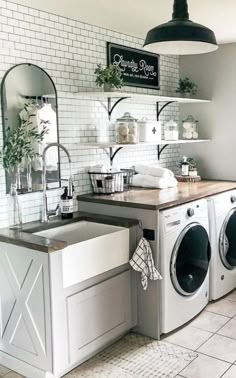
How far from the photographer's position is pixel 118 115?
351 centimetres

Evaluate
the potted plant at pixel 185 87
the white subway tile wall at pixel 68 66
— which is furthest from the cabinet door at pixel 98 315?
the potted plant at pixel 185 87

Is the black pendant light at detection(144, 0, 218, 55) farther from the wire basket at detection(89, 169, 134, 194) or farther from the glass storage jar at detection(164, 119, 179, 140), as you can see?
the glass storage jar at detection(164, 119, 179, 140)

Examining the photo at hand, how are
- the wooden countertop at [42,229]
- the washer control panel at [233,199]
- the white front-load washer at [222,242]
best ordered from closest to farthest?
the wooden countertop at [42,229]
the white front-load washer at [222,242]
the washer control panel at [233,199]

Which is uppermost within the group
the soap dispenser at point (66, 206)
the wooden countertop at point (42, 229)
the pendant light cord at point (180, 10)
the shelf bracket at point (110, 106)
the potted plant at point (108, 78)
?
the pendant light cord at point (180, 10)

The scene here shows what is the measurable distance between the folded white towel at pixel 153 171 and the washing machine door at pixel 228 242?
2.08 feet

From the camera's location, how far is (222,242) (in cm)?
346

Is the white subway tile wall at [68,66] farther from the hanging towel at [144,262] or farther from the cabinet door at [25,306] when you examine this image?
the hanging towel at [144,262]

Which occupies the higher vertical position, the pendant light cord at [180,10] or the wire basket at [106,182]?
the pendant light cord at [180,10]

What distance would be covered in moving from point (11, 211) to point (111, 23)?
1642 millimetres

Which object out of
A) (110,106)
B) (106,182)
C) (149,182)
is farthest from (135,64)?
(106,182)

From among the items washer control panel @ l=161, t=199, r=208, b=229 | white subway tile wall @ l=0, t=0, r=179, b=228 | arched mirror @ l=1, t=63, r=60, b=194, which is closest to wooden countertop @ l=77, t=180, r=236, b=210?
washer control panel @ l=161, t=199, r=208, b=229

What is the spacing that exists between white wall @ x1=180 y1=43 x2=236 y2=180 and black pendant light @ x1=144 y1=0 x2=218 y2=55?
1.73 meters

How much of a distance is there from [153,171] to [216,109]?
1.05 m

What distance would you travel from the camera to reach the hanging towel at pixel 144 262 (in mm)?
2699
